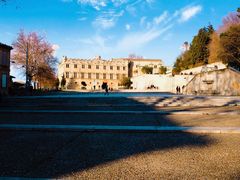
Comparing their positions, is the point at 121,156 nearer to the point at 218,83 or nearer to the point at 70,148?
the point at 70,148

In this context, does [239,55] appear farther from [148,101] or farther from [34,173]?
[34,173]

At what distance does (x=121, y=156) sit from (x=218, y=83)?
82.1ft

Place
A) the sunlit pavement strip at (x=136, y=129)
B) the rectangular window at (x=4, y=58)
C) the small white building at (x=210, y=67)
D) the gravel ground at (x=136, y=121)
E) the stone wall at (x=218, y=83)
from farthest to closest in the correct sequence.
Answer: the small white building at (x=210, y=67)
the rectangular window at (x=4, y=58)
the stone wall at (x=218, y=83)
the gravel ground at (x=136, y=121)
the sunlit pavement strip at (x=136, y=129)

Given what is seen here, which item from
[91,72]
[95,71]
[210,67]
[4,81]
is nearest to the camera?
[4,81]

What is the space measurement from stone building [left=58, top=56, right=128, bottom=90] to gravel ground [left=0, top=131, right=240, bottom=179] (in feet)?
278

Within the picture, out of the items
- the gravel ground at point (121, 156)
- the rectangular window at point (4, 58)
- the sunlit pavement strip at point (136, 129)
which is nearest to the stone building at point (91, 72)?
the rectangular window at point (4, 58)

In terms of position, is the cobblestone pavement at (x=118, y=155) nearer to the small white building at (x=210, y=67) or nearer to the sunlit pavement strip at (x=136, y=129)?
the sunlit pavement strip at (x=136, y=129)

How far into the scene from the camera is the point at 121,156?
502 cm

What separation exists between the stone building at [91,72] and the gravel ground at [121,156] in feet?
278

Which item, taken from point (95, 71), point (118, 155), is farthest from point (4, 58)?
point (95, 71)

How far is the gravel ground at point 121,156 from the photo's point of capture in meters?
4.03

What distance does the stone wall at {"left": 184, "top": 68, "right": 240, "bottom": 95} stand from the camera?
26.3m

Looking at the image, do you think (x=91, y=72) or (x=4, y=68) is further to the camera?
(x=91, y=72)

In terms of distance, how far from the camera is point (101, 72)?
97.6 metres
